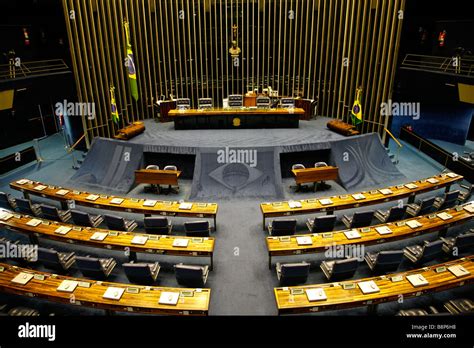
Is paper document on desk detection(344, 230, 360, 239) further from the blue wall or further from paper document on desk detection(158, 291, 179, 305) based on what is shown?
the blue wall

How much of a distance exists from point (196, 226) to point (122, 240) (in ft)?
5.53

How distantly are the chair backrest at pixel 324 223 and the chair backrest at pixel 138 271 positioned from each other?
4.04 meters

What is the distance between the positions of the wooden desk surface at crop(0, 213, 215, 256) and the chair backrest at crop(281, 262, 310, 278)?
1564 millimetres

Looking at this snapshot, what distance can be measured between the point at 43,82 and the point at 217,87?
26.4ft

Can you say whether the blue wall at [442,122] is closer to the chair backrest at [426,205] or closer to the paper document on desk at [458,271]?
the chair backrest at [426,205]

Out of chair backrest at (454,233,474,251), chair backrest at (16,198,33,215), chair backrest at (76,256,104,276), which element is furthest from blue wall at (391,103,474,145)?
chair backrest at (16,198,33,215)

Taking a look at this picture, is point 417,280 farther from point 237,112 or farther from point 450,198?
point 237,112

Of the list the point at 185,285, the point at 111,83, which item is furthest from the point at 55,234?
the point at 111,83

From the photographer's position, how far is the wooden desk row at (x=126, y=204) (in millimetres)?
8195

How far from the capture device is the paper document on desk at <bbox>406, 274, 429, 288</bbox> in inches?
215

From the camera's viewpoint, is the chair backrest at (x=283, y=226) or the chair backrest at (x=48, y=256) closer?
the chair backrest at (x=48, y=256)

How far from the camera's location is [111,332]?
4766mm

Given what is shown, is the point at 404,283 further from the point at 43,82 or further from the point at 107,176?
the point at 43,82

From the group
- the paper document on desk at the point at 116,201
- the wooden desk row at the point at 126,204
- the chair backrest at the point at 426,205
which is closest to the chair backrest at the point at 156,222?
the wooden desk row at the point at 126,204
